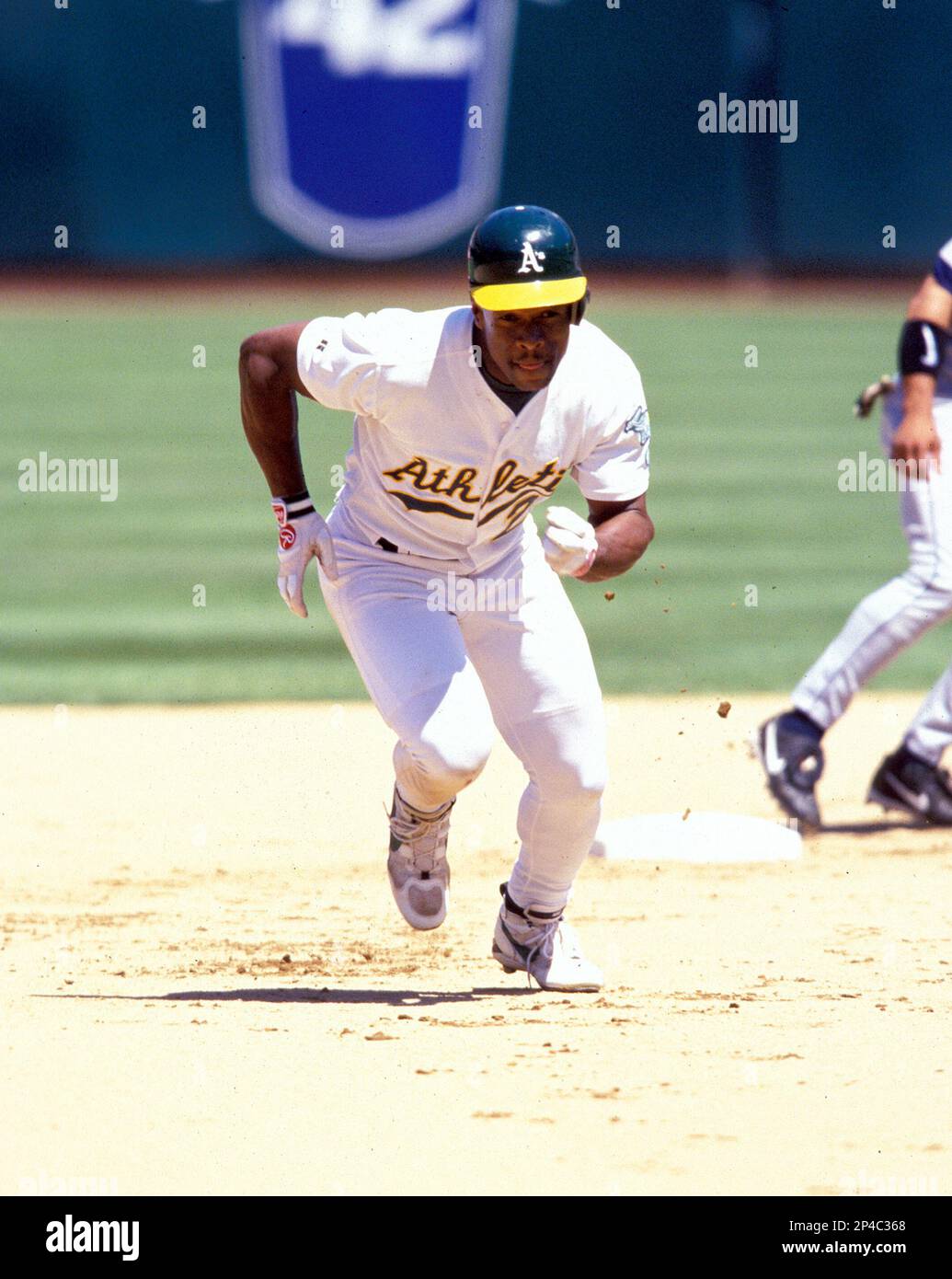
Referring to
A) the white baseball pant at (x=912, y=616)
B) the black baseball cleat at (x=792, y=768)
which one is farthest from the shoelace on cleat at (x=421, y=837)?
the white baseball pant at (x=912, y=616)

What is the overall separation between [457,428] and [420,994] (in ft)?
4.64

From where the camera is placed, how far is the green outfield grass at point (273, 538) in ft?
34.4

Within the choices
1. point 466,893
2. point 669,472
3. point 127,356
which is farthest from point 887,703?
point 127,356

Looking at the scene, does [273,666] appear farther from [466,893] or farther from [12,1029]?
[12,1029]

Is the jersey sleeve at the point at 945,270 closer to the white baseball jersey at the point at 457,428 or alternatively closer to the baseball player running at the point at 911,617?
the baseball player running at the point at 911,617

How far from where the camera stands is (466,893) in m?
6.73

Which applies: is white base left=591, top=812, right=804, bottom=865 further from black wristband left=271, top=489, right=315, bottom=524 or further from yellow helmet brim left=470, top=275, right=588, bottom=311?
yellow helmet brim left=470, top=275, right=588, bottom=311

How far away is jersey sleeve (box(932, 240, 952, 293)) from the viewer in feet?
23.6

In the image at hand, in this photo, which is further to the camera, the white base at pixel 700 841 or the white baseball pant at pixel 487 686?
the white base at pixel 700 841

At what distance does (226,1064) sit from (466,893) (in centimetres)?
236
